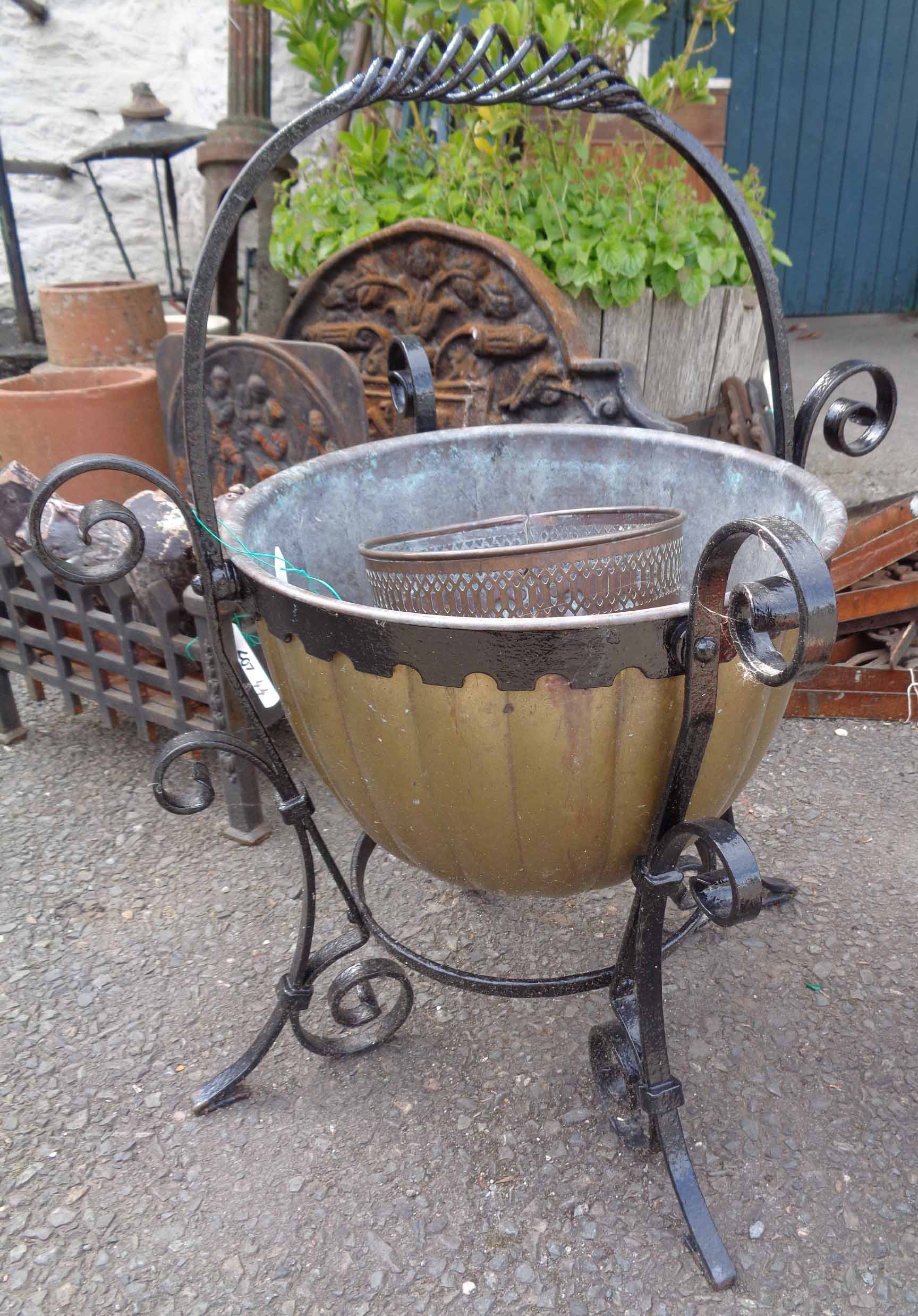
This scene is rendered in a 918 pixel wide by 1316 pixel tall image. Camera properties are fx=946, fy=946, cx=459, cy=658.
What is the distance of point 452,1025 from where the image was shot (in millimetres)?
1627

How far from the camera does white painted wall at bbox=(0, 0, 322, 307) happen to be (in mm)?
3951

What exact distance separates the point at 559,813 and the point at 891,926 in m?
1.09

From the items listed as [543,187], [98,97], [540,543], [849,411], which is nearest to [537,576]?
[540,543]

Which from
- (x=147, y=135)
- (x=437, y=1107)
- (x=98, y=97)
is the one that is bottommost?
(x=437, y=1107)

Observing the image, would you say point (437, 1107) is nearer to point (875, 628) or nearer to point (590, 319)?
point (875, 628)

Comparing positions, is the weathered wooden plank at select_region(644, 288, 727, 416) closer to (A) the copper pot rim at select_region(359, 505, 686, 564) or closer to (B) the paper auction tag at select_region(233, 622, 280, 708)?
(A) the copper pot rim at select_region(359, 505, 686, 564)

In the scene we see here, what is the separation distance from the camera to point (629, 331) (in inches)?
99.1

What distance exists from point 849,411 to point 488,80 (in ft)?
2.13

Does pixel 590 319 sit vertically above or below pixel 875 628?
above

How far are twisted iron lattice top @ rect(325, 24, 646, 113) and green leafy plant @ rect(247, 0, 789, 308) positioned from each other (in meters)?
1.14

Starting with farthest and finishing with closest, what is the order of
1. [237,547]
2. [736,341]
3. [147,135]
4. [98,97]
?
[98,97]
[147,135]
[736,341]
[237,547]

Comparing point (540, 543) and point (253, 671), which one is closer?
point (540, 543)

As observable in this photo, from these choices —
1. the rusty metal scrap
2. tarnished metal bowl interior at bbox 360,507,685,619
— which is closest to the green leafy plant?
the rusty metal scrap

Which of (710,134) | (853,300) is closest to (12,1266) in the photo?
(710,134)
